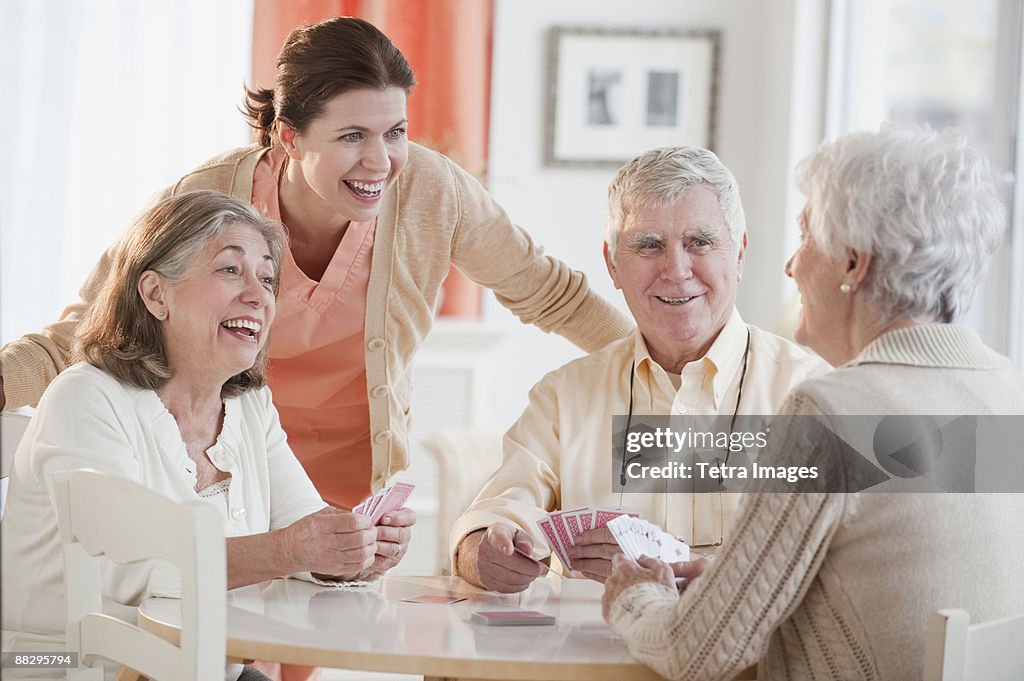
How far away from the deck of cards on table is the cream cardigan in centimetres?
82

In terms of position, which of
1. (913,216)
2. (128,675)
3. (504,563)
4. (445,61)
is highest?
(445,61)

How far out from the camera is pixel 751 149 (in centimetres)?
506

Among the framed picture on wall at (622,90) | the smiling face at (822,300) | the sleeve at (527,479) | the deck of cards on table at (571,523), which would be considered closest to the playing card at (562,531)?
the deck of cards on table at (571,523)

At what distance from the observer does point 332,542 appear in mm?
1914

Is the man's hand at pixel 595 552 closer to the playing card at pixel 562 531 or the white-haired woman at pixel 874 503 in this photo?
the playing card at pixel 562 531

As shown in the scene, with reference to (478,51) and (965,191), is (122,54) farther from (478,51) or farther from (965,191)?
(965,191)

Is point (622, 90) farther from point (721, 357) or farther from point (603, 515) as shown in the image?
point (603, 515)

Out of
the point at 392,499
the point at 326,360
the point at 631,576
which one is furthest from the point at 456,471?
the point at 631,576

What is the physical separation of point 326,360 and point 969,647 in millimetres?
1656

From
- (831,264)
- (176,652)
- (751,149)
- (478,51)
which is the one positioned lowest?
(176,652)

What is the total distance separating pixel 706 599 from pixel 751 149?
12.6 feet

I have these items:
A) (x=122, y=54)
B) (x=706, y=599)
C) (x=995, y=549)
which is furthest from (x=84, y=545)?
(x=122, y=54)

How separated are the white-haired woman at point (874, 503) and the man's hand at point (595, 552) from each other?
311mm

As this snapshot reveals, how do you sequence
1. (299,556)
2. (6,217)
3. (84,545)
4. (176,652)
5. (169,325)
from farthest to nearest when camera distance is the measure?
(6,217), (169,325), (299,556), (84,545), (176,652)
